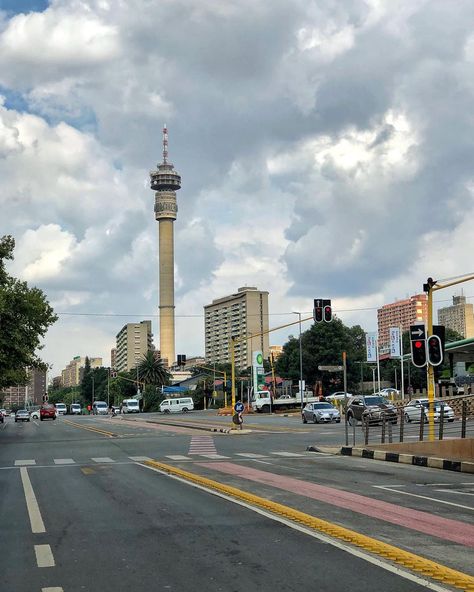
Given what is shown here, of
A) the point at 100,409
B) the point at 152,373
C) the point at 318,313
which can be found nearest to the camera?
the point at 318,313

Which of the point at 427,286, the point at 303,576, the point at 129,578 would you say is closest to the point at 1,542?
the point at 129,578

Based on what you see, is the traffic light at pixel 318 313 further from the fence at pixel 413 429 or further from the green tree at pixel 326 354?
the green tree at pixel 326 354

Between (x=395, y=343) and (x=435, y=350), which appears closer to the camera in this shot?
(x=435, y=350)

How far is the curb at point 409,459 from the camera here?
19000 millimetres

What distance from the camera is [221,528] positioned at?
10250 millimetres

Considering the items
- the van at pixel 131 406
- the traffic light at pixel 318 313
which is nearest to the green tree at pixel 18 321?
the traffic light at pixel 318 313

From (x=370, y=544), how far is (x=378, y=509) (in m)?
3.13

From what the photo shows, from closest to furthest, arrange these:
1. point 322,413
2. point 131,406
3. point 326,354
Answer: point 322,413, point 326,354, point 131,406

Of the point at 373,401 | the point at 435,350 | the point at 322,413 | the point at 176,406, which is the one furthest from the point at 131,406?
the point at 435,350

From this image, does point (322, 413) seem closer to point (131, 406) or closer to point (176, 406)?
point (176, 406)

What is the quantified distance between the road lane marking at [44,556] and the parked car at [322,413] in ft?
140

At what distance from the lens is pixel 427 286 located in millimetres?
25297

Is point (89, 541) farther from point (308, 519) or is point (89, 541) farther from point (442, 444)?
point (442, 444)

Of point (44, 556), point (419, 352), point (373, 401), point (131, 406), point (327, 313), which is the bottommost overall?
point (131, 406)
